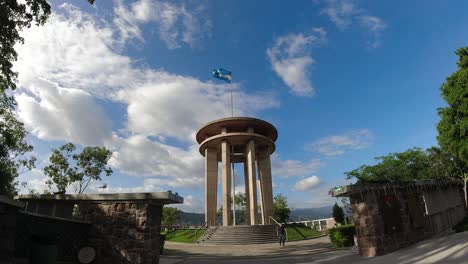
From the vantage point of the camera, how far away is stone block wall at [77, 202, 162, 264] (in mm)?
8695

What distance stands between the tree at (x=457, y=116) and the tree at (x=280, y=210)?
20044mm

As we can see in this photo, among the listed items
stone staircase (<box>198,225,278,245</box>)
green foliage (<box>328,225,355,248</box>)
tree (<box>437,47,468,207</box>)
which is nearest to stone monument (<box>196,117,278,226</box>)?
stone staircase (<box>198,225,278,245</box>)

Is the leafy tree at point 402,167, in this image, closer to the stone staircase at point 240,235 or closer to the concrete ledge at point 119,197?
the stone staircase at point 240,235

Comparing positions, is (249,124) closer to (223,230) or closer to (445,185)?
(223,230)

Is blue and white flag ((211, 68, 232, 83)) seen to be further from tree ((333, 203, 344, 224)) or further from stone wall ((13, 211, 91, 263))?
stone wall ((13, 211, 91, 263))

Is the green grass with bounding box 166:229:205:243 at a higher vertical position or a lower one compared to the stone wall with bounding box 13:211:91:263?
lower

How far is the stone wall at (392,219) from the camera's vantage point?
11.2 m

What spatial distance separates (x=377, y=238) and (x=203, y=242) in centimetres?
1600

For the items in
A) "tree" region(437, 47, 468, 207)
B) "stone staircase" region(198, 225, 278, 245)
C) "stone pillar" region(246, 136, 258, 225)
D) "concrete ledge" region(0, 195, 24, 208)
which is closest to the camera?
"concrete ledge" region(0, 195, 24, 208)

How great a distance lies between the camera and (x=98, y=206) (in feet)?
30.6

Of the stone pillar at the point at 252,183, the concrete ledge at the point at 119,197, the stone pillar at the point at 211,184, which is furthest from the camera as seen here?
the stone pillar at the point at 211,184

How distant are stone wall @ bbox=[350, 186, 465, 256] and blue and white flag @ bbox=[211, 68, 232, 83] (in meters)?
25.7

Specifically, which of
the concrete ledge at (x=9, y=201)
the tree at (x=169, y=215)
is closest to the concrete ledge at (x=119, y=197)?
the concrete ledge at (x=9, y=201)

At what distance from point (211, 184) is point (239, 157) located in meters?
5.46
